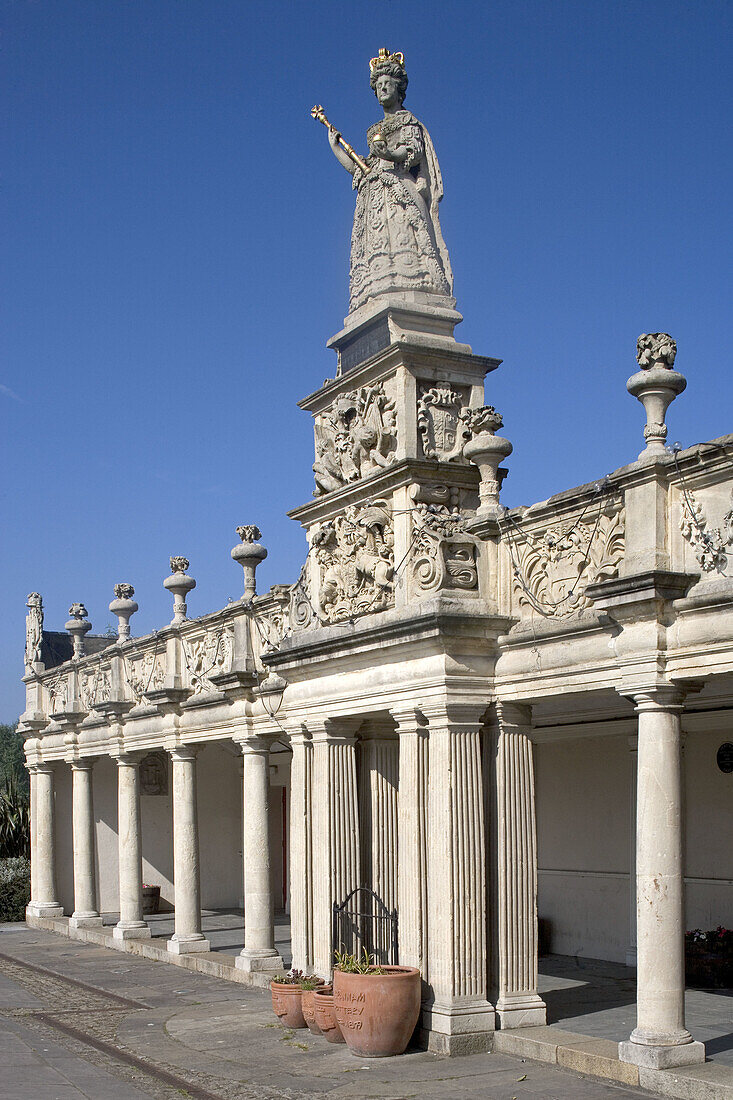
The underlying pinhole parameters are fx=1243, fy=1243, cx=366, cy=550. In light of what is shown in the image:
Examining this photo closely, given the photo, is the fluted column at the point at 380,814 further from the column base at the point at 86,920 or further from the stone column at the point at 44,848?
the stone column at the point at 44,848

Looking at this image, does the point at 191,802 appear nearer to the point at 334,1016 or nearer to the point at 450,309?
the point at 334,1016

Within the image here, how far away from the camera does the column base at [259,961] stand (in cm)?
1647

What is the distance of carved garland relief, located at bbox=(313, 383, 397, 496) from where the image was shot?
13078 millimetres

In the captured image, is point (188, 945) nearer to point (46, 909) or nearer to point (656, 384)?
point (46, 909)

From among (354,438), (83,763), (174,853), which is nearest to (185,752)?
(174,853)

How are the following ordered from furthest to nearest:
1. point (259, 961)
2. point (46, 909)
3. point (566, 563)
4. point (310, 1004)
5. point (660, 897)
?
point (46, 909) < point (259, 961) < point (310, 1004) < point (566, 563) < point (660, 897)

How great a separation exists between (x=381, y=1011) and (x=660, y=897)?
3.11m

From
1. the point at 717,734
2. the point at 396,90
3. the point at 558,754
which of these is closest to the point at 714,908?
the point at 717,734

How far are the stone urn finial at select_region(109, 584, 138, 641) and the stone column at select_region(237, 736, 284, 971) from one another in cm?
730

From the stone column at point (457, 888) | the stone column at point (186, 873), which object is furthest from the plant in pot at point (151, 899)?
the stone column at point (457, 888)

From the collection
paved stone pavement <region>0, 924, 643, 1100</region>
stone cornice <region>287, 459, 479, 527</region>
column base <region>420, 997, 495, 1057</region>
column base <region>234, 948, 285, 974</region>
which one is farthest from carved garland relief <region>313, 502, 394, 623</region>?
column base <region>234, 948, 285, 974</region>

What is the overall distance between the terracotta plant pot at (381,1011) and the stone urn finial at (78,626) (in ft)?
49.8

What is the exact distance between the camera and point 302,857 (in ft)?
46.3

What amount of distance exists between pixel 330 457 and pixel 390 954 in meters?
5.46
